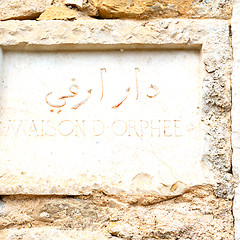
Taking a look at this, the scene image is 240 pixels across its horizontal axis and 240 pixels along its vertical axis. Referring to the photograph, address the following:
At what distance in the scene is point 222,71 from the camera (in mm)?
1521

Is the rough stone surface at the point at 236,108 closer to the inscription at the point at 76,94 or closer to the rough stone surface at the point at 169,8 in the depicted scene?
the rough stone surface at the point at 169,8

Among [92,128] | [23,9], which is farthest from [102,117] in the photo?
[23,9]

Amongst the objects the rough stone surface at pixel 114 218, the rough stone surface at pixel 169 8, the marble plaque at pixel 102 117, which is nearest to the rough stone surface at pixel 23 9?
the marble plaque at pixel 102 117

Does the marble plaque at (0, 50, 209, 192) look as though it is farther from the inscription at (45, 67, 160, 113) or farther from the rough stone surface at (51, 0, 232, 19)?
the rough stone surface at (51, 0, 232, 19)

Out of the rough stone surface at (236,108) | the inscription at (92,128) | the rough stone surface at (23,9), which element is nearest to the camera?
the rough stone surface at (236,108)

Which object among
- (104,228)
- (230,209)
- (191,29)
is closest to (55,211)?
(104,228)

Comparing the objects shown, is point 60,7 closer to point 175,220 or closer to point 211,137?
point 211,137

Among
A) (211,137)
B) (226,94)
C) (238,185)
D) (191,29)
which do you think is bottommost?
(238,185)

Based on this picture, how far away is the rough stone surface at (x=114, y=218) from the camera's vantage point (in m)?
1.44

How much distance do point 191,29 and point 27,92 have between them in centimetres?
82

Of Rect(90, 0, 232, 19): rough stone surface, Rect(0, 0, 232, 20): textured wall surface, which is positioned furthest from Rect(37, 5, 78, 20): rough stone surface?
Rect(90, 0, 232, 19): rough stone surface

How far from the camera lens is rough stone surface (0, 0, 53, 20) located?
166 centimetres

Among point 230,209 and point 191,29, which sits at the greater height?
point 191,29

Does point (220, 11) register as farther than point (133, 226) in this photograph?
Yes
